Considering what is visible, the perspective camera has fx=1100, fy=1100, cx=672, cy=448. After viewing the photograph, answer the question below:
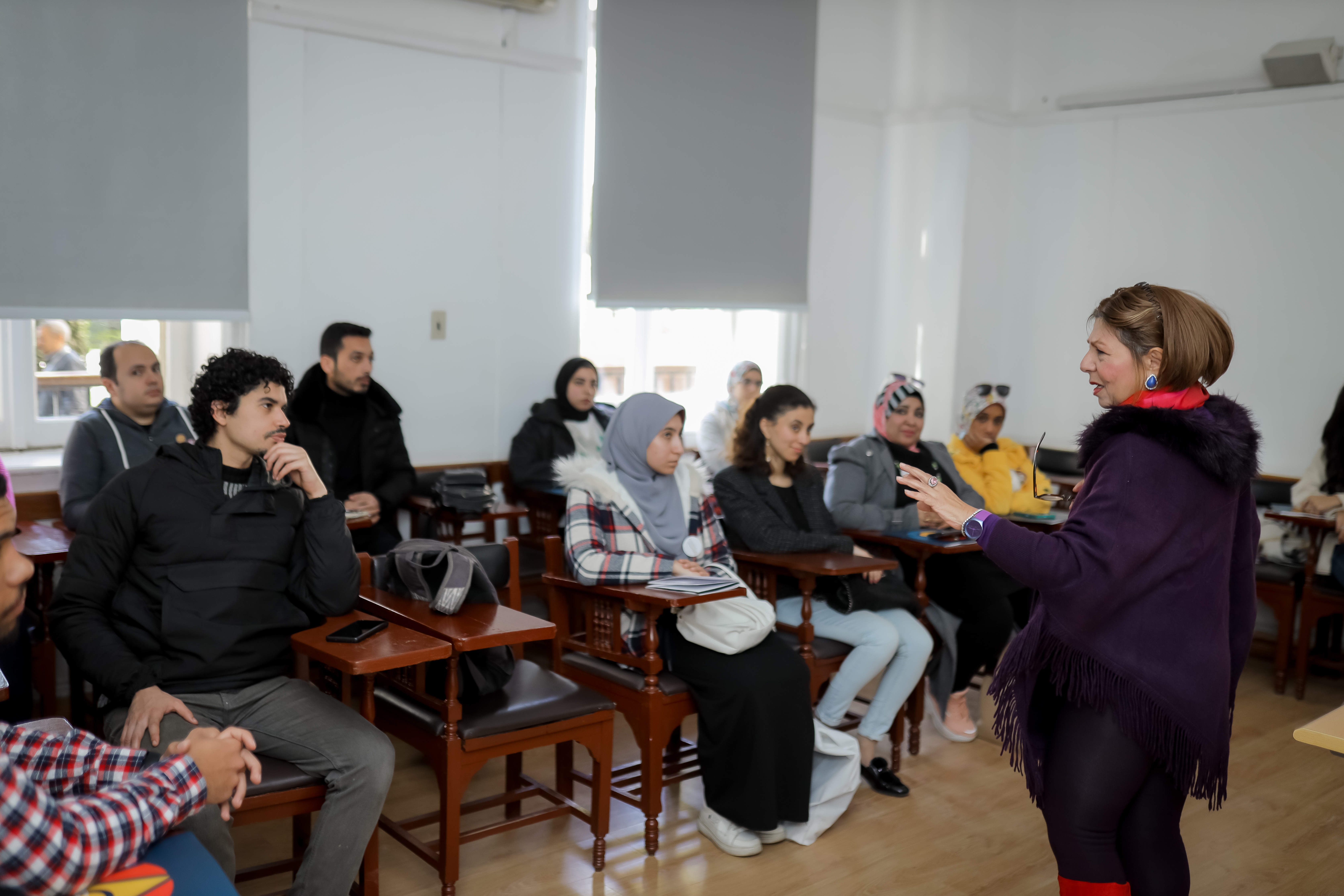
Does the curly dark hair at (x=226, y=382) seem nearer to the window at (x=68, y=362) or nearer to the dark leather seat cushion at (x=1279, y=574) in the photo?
the window at (x=68, y=362)

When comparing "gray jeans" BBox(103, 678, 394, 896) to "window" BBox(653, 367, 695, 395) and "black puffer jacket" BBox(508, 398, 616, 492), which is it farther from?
"window" BBox(653, 367, 695, 395)

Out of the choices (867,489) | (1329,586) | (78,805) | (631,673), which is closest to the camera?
(78,805)

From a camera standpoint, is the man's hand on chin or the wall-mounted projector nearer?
the man's hand on chin

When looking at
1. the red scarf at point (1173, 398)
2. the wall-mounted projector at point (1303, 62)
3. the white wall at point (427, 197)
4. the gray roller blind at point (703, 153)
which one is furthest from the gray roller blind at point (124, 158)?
the wall-mounted projector at point (1303, 62)

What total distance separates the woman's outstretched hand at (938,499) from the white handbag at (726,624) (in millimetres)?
972

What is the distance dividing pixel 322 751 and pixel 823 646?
158 centimetres

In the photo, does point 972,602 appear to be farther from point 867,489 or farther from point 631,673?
point 631,673

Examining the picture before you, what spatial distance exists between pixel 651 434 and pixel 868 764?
130 centimetres

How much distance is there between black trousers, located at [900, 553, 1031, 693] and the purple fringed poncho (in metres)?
1.82

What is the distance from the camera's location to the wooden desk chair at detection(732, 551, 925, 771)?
3.25m

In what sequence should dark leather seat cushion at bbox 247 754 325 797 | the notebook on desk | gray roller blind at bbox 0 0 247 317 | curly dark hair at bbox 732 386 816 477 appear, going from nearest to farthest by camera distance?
the notebook on desk < dark leather seat cushion at bbox 247 754 325 797 < curly dark hair at bbox 732 386 816 477 < gray roller blind at bbox 0 0 247 317

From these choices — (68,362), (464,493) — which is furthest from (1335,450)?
(68,362)

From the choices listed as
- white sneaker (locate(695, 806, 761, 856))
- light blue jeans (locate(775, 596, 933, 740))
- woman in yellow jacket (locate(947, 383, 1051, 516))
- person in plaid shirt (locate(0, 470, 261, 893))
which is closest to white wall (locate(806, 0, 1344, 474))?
woman in yellow jacket (locate(947, 383, 1051, 516))

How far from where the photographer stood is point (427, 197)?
4598mm
